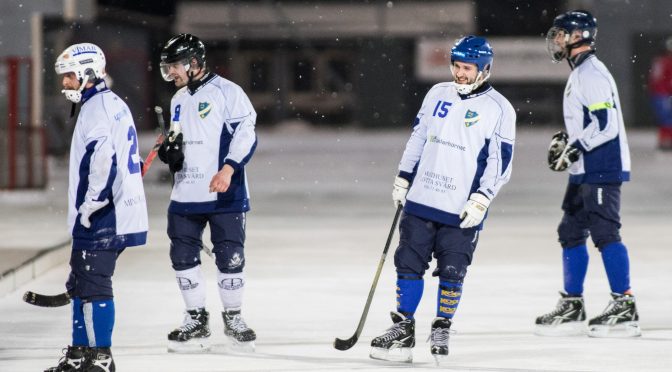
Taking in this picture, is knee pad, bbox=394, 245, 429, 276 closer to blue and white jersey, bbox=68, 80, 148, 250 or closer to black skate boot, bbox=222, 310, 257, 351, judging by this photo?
black skate boot, bbox=222, 310, 257, 351

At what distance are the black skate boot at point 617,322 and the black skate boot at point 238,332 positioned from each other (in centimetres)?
199

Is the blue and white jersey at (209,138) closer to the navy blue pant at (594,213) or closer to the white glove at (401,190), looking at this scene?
the white glove at (401,190)

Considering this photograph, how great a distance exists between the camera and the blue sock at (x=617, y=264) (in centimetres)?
808

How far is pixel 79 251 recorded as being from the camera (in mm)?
6602

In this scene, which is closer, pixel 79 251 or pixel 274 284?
pixel 79 251

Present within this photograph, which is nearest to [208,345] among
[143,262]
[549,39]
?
[549,39]

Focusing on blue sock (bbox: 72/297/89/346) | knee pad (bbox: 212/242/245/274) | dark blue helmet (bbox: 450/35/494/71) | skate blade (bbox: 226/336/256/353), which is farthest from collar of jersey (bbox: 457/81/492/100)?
blue sock (bbox: 72/297/89/346)

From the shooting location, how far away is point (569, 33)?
8.21 meters

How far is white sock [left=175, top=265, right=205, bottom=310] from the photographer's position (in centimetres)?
751

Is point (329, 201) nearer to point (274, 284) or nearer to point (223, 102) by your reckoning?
point (274, 284)

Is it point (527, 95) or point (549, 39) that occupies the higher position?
point (549, 39)

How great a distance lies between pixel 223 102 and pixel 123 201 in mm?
1080

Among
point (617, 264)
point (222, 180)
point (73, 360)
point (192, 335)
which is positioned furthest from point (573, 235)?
point (73, 360)

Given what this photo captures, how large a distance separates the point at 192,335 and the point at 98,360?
3.03ft
